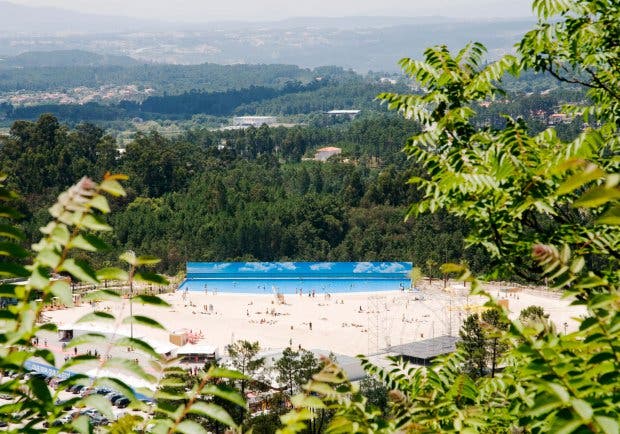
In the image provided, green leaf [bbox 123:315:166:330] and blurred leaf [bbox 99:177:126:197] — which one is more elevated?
blurred leaf [bbox 99:177:126:197]

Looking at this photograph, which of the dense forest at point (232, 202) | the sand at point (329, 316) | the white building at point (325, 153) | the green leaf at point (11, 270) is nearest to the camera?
the green leaf at point (11, 270)

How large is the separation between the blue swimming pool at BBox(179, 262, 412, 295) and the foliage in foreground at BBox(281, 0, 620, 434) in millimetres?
29814

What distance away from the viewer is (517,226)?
12.1 ft

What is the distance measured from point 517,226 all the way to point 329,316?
25568 mm

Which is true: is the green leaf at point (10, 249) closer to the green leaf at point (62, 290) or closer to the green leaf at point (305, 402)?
the green leaf at point (62, 290)

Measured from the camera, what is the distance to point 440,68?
13.2ft

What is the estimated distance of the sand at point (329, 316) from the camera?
83.8ft

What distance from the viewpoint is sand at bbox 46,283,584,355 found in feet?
83.8

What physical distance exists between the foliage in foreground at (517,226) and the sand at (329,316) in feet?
64.2

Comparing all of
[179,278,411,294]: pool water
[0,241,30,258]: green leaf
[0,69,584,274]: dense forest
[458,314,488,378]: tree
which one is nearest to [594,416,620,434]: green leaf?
[0,241,30,258]: green leaf

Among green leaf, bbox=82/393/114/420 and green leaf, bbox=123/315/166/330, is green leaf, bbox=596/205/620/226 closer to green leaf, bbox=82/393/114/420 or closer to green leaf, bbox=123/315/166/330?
green leaf, bbox=123/315/166/330

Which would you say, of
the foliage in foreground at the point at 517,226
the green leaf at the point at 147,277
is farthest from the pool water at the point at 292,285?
the green leaf at the point at 147,277

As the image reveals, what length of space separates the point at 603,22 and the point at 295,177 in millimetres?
46290

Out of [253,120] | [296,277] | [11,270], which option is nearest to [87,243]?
[11,270]
